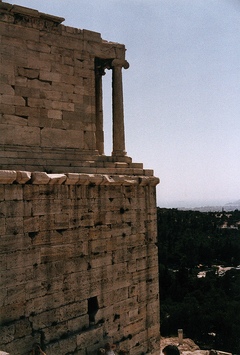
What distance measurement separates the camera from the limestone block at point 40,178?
24.7 ft

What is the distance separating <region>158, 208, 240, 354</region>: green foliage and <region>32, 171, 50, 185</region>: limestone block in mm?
17233

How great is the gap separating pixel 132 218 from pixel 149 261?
163cm

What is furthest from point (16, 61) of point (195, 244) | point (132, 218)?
point (195, 244)

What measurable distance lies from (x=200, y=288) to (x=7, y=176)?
25.1 metres

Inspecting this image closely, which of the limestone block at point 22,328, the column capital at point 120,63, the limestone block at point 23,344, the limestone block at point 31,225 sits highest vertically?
the column capital at point 120,63

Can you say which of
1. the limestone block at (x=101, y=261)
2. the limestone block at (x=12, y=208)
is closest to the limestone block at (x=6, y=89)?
the limestone block at (x=12, y=208)

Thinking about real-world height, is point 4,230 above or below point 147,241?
above

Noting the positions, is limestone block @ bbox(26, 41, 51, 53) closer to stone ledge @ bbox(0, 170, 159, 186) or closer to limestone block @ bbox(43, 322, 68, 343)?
stone ledge @ bbox(0, 170, 159, 186)

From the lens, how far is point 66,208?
26.8 ft

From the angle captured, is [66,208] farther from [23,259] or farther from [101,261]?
[101,261]

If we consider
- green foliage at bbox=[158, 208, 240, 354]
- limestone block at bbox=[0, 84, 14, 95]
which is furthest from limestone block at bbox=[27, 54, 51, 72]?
green foliage at bbox=[158, 208, 240, 354]

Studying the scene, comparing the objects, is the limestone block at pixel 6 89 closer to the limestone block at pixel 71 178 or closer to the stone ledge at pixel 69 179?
the stone ledge at pixel 69 179

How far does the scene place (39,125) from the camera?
879 centimetres

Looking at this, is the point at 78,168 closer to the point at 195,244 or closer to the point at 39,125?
the point at 39,125
